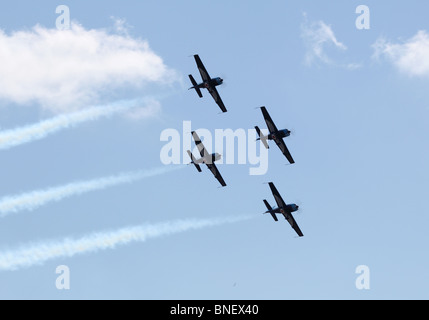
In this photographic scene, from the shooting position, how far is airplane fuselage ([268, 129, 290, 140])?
13975cm

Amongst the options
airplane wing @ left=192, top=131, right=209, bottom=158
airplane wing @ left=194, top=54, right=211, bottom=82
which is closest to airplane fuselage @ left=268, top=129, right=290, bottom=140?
airplane wing @ left=192, top=131, right=209, bottom=158

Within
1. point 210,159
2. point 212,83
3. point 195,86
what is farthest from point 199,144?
point 212,83

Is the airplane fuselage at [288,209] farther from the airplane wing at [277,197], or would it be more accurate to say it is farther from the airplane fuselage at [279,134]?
the airplane fuselage at [279,134]

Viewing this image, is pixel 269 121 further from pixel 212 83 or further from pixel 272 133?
pixel 212 83

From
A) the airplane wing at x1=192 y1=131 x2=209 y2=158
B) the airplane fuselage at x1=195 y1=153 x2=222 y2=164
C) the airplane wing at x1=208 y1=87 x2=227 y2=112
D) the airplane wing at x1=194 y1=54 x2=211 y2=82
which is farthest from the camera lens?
the airplane wing at x1=208 y1=87 x2=227 y2=112

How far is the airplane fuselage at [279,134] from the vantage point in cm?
13975

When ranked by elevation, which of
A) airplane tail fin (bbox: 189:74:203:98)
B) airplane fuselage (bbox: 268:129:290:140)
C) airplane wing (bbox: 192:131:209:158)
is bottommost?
airplane wing (bbox: 192:131:209:158)

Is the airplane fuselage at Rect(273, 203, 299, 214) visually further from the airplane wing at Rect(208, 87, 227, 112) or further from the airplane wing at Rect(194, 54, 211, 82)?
the airplane wing at Rect(194, 54, 211, 82)

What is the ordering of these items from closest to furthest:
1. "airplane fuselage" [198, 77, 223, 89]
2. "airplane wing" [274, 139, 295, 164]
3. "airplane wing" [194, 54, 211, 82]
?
"airplane fuselage" [198, 77, 223, 89]
"airplane wing" [194, 54, 211, 82]
"airplane wing" [274, 139, 295, 164]
